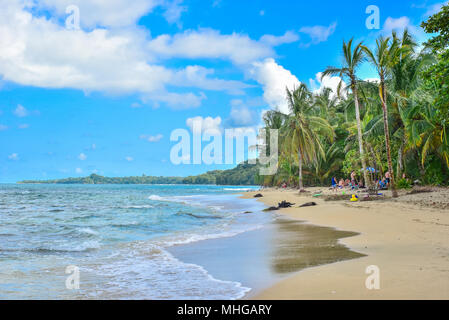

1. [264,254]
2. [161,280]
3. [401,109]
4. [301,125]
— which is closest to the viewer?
[161,280]

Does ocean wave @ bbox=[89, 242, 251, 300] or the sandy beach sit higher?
the sandy beach

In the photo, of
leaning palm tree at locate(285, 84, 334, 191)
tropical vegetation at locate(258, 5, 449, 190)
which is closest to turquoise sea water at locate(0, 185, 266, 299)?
tropical vegetation at locate(258, 5, 449, 190)

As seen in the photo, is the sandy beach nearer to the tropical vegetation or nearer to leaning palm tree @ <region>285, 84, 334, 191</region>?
the tropical vegetation

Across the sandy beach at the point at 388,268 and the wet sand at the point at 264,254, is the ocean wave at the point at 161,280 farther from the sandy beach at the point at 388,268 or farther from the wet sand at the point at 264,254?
the sandy beach at the point at 388,268

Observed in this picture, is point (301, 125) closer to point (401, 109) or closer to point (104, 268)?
point (401, 109)

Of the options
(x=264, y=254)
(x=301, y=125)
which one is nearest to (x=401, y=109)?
(x=301, y=125)

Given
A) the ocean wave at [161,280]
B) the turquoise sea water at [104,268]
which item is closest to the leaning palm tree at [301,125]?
the turquoise sea water at [104,268]

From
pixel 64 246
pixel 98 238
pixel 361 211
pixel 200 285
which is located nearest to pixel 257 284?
pixel 200 285

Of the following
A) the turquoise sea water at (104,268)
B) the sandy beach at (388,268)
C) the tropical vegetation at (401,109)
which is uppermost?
the tropical vegetation at (401,109)

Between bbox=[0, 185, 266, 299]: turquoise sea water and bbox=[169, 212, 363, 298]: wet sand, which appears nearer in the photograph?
bbox=[0, 185, 266, 299]: turquoise sea water

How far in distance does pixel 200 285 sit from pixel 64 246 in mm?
6649

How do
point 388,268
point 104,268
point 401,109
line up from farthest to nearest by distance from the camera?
point 401,109, point 104,268, point 388,268

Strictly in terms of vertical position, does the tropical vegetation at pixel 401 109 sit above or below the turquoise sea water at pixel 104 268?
above
